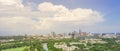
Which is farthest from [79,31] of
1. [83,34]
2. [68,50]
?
[68,50]

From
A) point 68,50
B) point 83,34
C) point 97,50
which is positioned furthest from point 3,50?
point 83,34

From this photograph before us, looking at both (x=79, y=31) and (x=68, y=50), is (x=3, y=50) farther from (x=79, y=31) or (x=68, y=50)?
(x=79, y=31)

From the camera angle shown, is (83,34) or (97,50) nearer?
(97,50)

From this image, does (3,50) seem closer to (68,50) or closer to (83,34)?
(68,50)

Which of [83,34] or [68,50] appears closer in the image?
[68,50]

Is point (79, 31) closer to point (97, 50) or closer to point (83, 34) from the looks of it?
point (83, 34)

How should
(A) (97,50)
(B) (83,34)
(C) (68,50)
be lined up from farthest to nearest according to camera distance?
(B) (83,34) < (C) (68,50) < (A) (97,50)

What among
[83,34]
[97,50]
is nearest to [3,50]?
[97,50]

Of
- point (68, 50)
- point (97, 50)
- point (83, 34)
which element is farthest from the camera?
point (83, 34)
